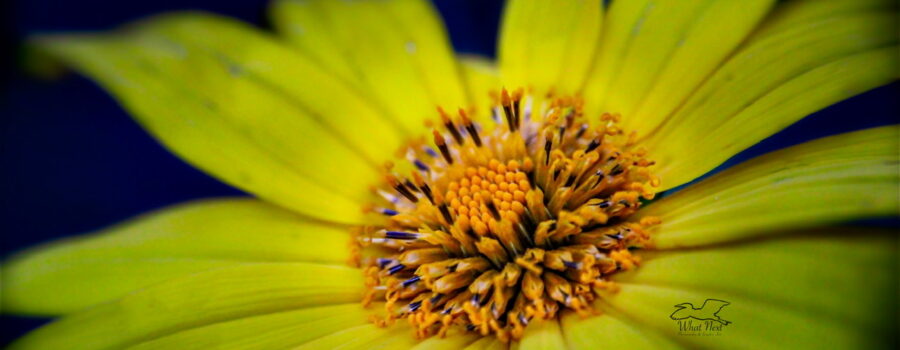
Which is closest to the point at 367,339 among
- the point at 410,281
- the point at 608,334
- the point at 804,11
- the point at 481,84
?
the point at 410,281

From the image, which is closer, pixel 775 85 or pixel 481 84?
pixel 775 85

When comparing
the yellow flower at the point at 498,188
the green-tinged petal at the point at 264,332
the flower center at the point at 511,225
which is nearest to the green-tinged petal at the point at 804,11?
the yellow flower at the point at 498,188

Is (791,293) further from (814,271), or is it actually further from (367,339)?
(367,339)

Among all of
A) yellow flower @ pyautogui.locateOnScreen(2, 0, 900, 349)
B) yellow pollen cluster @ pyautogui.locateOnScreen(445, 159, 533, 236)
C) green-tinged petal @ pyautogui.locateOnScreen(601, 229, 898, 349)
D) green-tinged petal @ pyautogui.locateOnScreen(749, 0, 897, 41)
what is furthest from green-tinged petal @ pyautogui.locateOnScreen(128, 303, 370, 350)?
green-tinged petal @ pyautogui.locateOnScreen(749, 0, 897, 41)

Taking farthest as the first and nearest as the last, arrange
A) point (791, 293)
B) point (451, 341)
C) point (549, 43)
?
point (549, 43) < point (451, 341) < point (791, 293)

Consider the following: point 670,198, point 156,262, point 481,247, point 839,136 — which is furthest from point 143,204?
point 839,136

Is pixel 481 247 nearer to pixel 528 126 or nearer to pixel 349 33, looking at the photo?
pixel 528 126

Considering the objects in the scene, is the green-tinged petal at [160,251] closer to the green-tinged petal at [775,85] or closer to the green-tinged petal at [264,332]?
the green-tinged petal at [264,332]

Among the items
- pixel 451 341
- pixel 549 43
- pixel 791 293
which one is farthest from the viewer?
pixel 549 43
